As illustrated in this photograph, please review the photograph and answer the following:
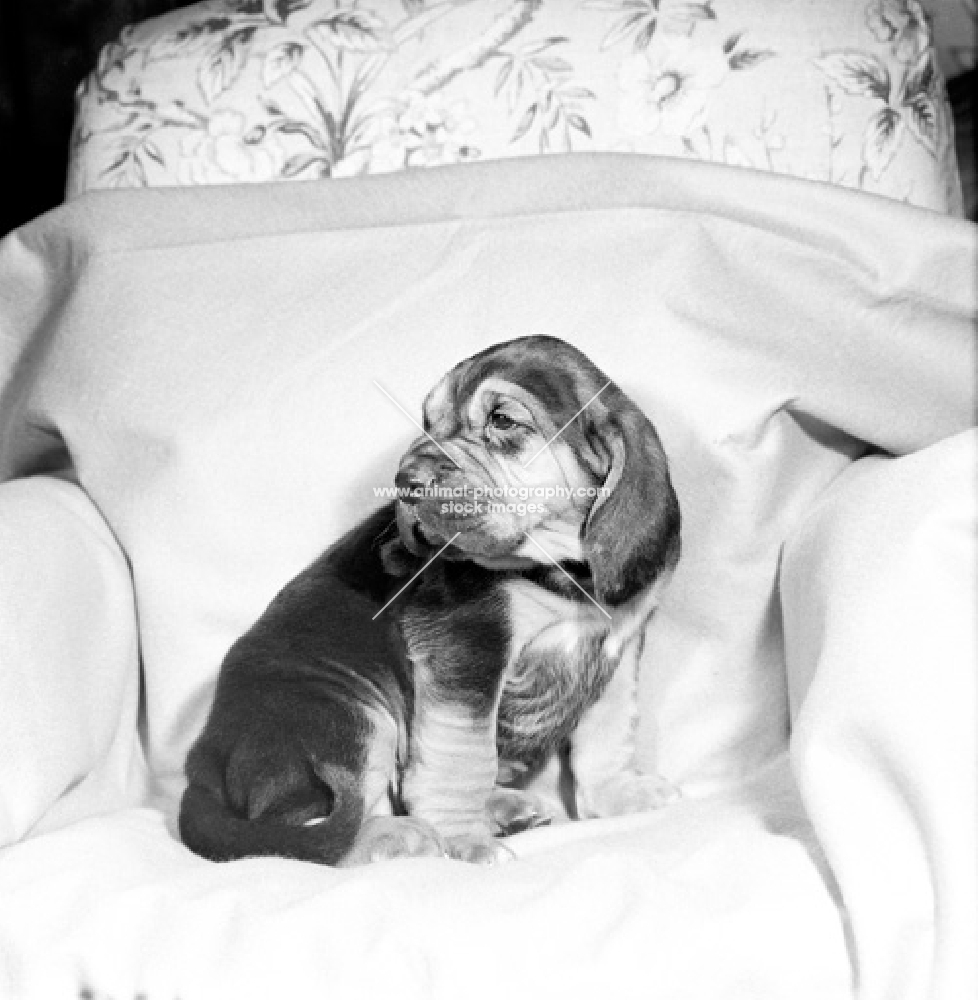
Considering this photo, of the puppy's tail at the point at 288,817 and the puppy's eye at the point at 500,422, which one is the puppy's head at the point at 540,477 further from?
the puppy's tail at the point at 288,817

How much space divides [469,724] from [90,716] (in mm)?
460

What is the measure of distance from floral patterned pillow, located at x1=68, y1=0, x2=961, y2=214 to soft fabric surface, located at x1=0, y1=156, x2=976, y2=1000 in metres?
0.13

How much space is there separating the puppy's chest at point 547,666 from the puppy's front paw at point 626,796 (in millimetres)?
82

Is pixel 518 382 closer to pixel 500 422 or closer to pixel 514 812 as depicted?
pixel 500 422

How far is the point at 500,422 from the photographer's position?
1.33 meters

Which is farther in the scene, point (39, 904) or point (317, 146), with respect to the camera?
point (317, 146)

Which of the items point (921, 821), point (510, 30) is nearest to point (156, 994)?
point (921, 821)

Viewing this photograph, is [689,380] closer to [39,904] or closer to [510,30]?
[510,30]

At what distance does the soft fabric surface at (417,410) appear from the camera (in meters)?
1.32

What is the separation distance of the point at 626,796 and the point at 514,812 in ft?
0.39

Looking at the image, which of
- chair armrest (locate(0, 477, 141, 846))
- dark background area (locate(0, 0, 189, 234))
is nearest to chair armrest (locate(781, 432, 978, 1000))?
chair armrest (locate(0, 477, 141, 846))

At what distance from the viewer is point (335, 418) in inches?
62.7

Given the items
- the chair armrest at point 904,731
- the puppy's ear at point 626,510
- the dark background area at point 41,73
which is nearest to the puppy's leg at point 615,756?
the puppy's ear at point 626,510

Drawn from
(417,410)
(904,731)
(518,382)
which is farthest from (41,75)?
(904,731)
